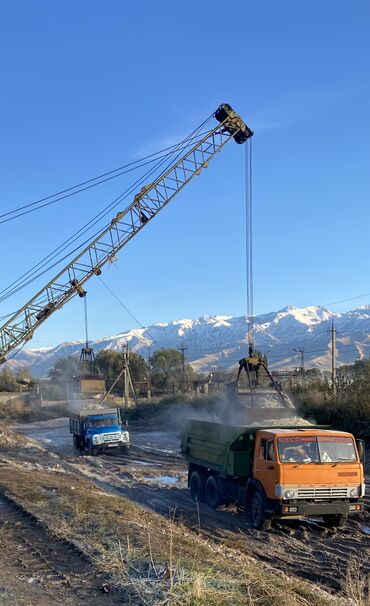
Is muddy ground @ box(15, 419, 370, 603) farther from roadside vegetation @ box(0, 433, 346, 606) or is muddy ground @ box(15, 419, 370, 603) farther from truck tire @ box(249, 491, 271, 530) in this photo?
roadside vegetation @ box(0, 433, 346, 606)

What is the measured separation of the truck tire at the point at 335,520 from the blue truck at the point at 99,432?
1936cm

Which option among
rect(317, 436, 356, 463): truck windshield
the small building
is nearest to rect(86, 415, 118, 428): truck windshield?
rect(317, 436, 356, 463): truck windshield

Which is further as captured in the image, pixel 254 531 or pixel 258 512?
pixel 258 512

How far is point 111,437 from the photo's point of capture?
32281 mm

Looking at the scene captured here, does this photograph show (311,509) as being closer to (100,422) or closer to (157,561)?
(157,561)

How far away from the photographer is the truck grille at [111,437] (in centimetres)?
3209

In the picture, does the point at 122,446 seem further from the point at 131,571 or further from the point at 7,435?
the point at 131,571

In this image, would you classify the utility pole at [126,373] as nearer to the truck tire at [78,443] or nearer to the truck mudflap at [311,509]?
the truck tire at [78,443]

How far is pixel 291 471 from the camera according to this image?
1321 cm

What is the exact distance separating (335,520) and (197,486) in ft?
17.3

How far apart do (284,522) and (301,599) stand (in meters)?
8.09

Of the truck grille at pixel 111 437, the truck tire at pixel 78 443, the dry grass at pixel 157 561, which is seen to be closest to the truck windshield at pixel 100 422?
the truck grille at pixel 111 437

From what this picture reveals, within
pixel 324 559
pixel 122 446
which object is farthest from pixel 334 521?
pixel 122 446

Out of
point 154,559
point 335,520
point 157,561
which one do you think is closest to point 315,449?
point 335,520
